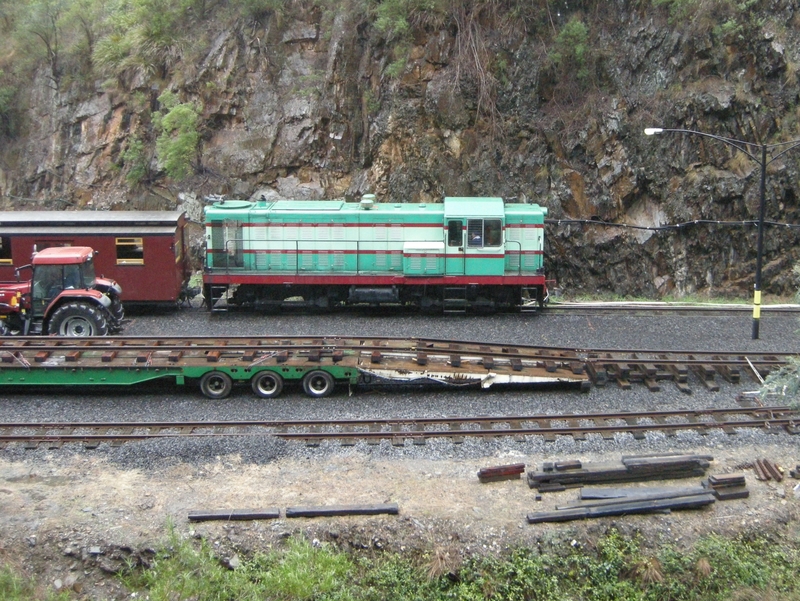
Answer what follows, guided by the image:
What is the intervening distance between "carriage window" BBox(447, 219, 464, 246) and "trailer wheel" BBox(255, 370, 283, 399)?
744cm

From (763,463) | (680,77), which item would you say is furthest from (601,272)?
(763,463)

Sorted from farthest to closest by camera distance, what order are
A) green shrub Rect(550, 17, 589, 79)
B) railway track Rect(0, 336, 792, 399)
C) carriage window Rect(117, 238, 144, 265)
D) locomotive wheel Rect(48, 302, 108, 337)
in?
green shrub Rect(550, 17, 589, 79), carriage window Rect(117, 238, 144, 265), locomotive wheel Rect(48, 302, 108, 337), railway track Rect(0, 336, 792, 399)

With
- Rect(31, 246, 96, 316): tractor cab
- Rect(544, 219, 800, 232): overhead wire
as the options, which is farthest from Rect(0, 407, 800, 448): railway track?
Rect(544, 219, 800, 232): overhead wire

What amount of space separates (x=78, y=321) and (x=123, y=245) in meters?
3.67

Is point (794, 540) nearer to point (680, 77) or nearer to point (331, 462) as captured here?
point (331, 462)

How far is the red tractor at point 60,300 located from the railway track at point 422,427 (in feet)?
13.7

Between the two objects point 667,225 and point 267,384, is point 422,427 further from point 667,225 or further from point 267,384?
point 667,225

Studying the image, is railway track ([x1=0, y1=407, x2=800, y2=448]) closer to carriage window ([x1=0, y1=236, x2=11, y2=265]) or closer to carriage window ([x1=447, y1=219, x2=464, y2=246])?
carriage window ([x1=447, y1=219, x2=464, y2=246])

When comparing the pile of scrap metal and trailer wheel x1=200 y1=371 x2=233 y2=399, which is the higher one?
trailer wheel x1=200 y1=371 x2=233 y2=399

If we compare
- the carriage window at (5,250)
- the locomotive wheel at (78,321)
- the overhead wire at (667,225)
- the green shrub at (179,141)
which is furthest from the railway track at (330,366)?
the green shrub at (179,141)

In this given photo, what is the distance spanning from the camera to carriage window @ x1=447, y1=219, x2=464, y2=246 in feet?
63.7

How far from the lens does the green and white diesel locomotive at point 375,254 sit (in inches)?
763

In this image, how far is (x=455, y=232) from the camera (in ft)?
63.9

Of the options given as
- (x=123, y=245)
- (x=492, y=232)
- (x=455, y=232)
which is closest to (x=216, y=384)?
(x=123, y=245)
